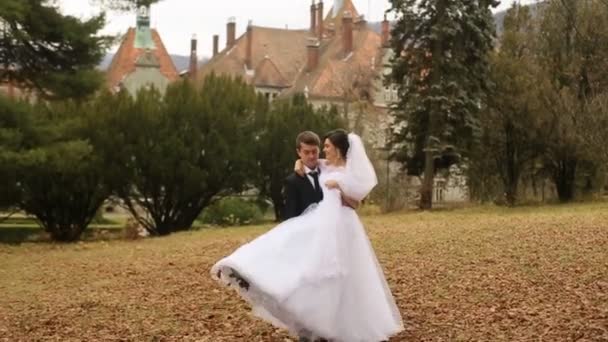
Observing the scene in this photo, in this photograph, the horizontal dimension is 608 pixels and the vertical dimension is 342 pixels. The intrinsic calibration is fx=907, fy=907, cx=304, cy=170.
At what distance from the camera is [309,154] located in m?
6.98

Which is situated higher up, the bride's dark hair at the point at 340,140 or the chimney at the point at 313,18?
the chimney at the point at 313,18

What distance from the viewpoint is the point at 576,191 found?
111 ft

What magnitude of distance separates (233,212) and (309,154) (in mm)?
26174

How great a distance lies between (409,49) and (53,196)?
13.3 meters

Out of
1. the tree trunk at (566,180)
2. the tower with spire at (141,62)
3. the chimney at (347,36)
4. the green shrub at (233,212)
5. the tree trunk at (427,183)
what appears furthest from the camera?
the chimney at (347,36)

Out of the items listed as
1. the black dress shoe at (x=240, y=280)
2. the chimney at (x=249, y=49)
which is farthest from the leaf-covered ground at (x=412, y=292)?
the chimney at (x=249, y=49)

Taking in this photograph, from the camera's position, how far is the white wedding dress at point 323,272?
259 inches

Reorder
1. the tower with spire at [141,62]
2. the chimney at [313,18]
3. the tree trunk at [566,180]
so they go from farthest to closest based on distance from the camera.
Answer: the chimney at [313,18] → the tower with spire at [141,62] → the tree trunk at [566,180]

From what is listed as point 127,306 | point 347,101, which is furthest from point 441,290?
point 347,101

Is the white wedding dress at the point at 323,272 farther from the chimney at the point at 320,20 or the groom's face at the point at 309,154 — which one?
the chimney at the point at 320,20

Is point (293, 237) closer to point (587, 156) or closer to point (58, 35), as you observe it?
point (58, 35)

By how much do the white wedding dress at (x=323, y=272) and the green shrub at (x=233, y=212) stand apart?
997 inches

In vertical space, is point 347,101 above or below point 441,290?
above

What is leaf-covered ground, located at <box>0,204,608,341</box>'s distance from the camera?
8.22 metres
